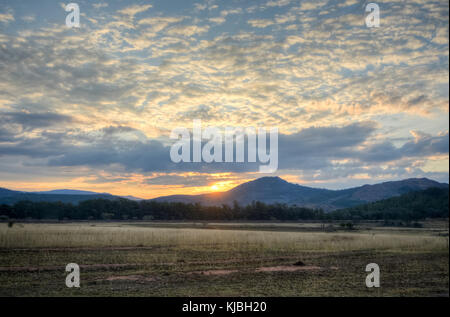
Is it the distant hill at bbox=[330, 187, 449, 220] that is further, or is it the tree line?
the distant hill at bbox=[330, 187, 449, 220]

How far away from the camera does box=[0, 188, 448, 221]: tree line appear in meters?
84.1

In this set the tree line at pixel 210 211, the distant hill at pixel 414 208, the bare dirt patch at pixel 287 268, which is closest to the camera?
the bare dirt patch at pixel 287 268

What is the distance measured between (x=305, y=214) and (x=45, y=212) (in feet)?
270

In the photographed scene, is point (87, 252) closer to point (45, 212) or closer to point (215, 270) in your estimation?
point (215, 270)

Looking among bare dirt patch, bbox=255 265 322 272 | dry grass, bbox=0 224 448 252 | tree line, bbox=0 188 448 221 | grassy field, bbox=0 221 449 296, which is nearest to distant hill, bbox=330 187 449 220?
tree line, bbox=0 188 448 221

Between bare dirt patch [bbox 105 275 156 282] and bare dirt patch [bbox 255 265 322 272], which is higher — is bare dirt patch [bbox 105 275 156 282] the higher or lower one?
the higher one

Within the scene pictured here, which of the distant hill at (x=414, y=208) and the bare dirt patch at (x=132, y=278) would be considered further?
the distant hill at (x=414, y=208)

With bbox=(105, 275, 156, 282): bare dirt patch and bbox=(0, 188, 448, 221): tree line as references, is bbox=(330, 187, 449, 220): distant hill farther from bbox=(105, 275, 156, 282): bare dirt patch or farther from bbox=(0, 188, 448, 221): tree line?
bbox=(105, 275, 156, 282): bare dirt patch

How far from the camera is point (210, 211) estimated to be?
4528 inches

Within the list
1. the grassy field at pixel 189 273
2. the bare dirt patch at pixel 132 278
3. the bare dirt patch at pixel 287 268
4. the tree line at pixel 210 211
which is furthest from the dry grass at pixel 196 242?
the tree line at pixel 210 211

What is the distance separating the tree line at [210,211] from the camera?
276 ft

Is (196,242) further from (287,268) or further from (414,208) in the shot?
(414,208)

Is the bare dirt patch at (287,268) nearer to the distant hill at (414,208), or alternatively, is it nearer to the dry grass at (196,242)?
the dry grass at (196,242)
